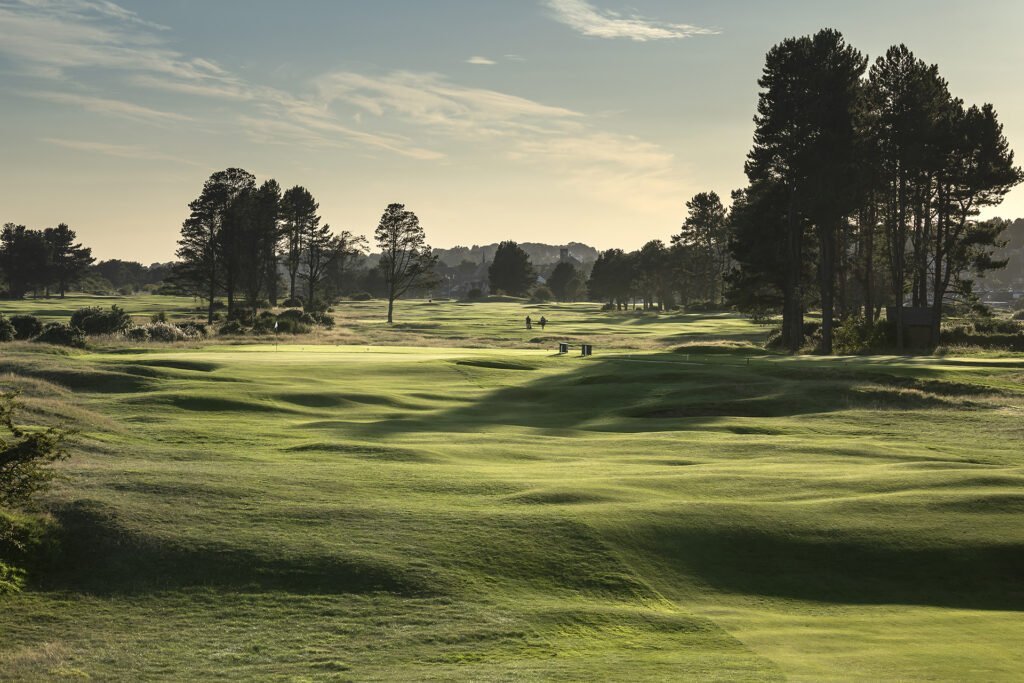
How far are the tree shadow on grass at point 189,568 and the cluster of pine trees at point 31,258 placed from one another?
504ft

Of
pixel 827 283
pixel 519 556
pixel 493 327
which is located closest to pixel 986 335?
pixel 827 283

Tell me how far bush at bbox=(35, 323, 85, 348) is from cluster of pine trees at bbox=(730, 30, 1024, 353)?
46193 millimetres

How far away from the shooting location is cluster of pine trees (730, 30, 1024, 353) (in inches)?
2675

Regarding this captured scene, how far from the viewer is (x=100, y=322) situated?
67.8 m

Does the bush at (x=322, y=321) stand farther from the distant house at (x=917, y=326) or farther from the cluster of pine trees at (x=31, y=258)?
the cluster of pine trees at (x=31, y=258)

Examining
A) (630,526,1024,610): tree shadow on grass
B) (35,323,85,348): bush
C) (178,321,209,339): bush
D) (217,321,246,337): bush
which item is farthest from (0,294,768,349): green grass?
(630,526,1024,610): tree shadow on grass

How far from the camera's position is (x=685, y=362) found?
53375 millimetres

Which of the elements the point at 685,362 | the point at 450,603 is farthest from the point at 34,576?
the point at 685,362

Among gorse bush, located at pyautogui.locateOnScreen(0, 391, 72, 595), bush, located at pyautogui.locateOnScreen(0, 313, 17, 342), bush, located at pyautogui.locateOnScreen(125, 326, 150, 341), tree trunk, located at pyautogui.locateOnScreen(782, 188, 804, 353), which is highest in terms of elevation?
tree trunk, located at pyautogui.locateOnScreen(782, 188, 804, 353)

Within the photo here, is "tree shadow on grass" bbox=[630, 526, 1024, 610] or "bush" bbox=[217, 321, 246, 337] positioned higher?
"bush" bbox=[217, 321, 246, 337]

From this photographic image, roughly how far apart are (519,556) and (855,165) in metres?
60.4

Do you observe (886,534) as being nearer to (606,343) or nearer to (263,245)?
(606,343)

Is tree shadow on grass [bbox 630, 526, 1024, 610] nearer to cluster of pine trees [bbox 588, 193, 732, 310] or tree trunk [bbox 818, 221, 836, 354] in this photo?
tree trunk [bbox 818, 221, 836, 354]

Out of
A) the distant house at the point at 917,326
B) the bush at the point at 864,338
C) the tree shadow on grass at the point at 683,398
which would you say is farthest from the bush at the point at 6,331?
the distant house at the point at 917,326
